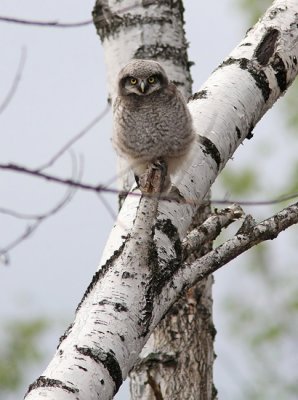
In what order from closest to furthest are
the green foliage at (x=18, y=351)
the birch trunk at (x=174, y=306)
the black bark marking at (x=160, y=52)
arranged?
the birch trunk at (x=174, y=306), the black bark marking at (x=160, y=52), the green foliage at (x=18, y=351)

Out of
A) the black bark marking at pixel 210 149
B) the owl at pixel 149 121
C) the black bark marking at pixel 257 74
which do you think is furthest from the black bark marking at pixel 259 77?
the black bark marking at pixel 210 149

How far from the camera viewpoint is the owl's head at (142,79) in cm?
458

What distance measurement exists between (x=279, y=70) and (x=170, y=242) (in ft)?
4.49

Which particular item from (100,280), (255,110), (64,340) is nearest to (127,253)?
(100,280)

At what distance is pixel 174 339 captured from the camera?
16.1 ft

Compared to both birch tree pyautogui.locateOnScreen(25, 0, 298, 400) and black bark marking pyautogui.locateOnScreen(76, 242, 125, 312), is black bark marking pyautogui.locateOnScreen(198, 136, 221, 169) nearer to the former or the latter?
birch tree pyautogui.locateOnScreen(25, 0, 298, 400)

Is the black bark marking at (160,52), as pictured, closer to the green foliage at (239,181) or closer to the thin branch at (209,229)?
the thin branch at (209,229)

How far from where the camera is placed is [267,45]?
4.78 meters

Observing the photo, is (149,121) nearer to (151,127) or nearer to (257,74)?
(151,127)

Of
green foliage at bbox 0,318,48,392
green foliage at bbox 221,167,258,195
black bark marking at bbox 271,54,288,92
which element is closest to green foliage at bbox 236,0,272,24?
green foliage at bbox 221,167,258,195

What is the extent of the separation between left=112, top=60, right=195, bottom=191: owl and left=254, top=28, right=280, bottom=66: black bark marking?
1.55 ft

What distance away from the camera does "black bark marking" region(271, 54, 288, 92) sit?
183 inches

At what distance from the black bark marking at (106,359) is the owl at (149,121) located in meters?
0.93

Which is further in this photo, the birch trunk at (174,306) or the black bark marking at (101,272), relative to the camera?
the birch trunk at (174,306)
